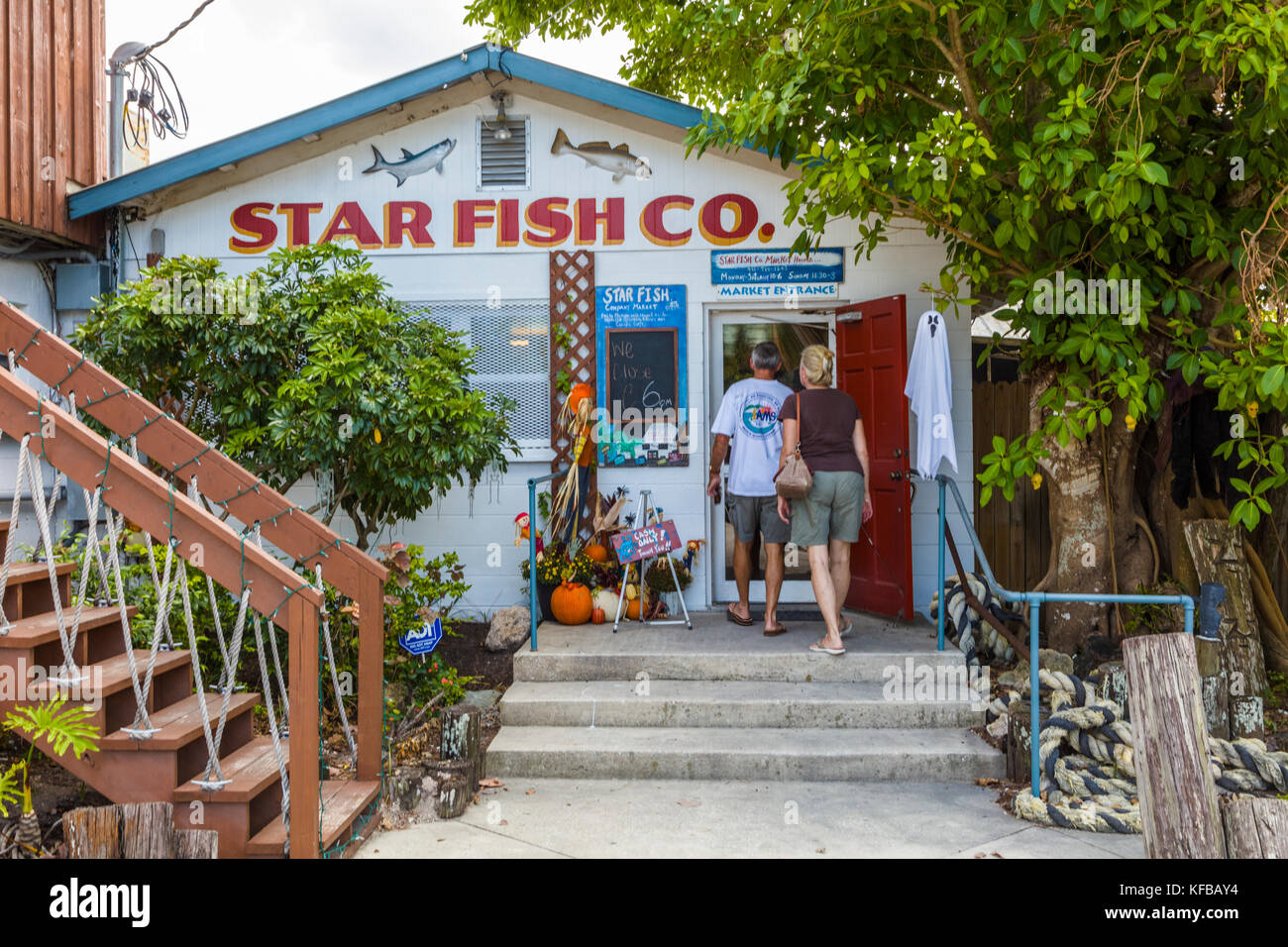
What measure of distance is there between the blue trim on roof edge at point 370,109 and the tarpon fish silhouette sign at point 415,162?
1.38 feet

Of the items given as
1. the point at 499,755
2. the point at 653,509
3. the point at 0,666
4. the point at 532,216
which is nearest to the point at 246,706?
the point at 0,666

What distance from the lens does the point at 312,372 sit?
5.24 meters

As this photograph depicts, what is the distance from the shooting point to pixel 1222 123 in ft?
16.1

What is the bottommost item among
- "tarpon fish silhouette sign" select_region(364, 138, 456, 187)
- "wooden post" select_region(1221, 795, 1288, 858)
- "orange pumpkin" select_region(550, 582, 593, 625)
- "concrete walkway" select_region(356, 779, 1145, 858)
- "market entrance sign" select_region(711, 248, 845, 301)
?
"concrete walkway" select_region(356, 779, 1145, 858)

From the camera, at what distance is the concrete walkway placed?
3742mm

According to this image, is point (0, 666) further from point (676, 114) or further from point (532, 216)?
point (676, 114)

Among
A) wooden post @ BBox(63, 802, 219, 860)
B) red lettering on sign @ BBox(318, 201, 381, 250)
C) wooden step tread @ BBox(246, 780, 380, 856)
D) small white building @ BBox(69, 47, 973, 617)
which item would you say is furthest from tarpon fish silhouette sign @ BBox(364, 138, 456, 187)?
wooden post @ BBox(63, 802, 219, 860)

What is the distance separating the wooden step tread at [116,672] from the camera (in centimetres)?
340

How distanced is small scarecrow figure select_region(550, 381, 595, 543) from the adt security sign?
1974 mm

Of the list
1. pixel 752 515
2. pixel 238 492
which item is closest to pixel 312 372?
pixel 238 492

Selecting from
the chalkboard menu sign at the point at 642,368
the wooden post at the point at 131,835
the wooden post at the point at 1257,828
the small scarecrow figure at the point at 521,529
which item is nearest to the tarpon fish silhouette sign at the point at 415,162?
the chalkboard menu sign at the point at 642,368

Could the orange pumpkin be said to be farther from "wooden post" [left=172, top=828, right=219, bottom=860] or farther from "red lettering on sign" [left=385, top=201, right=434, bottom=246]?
"wooden post" [left=172, top=828, right=219, bottom=860]

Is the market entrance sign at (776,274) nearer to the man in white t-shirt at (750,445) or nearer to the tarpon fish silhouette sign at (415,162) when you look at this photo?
the man in white t-shirt at (750,445)

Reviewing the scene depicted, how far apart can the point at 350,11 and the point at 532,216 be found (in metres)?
5.10
